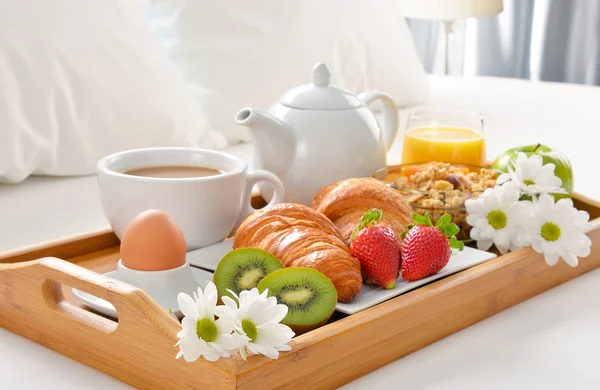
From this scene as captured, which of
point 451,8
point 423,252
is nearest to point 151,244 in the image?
point 423,252

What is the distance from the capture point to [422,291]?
83cm

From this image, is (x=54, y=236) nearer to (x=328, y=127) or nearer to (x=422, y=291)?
(x=328, y=127)

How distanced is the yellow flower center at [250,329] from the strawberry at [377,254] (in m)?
0.23

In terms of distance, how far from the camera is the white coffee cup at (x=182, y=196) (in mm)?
972

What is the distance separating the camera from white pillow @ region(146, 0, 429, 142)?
1827 millimetres

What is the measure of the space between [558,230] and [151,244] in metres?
0.45

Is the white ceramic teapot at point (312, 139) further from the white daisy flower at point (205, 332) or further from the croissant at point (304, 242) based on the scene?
the white daisy flower at point (205, 332)

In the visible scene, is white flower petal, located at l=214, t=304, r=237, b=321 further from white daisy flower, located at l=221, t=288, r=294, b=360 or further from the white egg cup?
the white egg cup

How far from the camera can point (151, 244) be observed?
2.73ft

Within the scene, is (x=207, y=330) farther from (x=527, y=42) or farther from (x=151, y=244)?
(x=527, y=42)

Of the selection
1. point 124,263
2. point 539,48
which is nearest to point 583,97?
point 539,48

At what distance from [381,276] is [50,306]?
0.31 metres

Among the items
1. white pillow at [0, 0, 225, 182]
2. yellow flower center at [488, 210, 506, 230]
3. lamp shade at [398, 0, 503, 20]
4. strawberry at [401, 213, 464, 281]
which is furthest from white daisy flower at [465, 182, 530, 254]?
lamp shade at [398, 0, 503, 20]

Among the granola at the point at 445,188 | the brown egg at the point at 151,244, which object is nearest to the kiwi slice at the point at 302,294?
the brown egg at the point at 151,244
